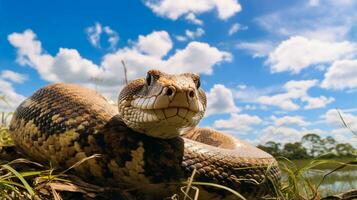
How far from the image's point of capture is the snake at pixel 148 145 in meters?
3.93

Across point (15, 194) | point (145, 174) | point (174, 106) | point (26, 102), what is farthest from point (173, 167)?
point (26, 102)

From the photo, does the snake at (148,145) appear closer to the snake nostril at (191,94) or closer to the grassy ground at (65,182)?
the snake nostril at (191,94)

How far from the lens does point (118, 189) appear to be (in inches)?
166

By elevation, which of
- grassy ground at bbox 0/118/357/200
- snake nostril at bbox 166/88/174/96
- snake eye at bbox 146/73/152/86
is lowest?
grassy ground at bbox 0/118/357/200

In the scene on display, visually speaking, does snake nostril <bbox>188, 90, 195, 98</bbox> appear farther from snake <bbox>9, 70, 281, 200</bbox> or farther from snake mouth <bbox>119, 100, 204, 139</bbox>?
snake mouth <bbox>119, 100, 204, 139</bbox>

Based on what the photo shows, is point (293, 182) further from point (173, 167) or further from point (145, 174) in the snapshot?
point (145, 174)

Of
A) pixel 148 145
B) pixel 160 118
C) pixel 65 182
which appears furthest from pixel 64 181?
pixel 160 118

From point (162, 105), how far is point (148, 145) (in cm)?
73

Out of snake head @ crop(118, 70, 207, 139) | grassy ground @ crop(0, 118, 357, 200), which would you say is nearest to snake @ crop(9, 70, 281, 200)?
snake head @ crop(118, 70, 207, 139)

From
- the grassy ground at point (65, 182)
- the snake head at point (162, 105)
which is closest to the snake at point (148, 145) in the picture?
the snake head at point (162, 105)

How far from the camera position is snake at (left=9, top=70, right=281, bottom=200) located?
3930mm

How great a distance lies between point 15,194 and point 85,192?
0.69 metres

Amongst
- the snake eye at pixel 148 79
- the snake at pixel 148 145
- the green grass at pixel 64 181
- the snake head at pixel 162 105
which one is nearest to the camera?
the green grass at pixel 64 181

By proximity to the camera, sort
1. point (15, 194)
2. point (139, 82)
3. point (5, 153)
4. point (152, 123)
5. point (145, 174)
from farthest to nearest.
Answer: point (5, 153) < point (139, 82) < point (145, 174) < point (152, 123) < point (15, 194)
